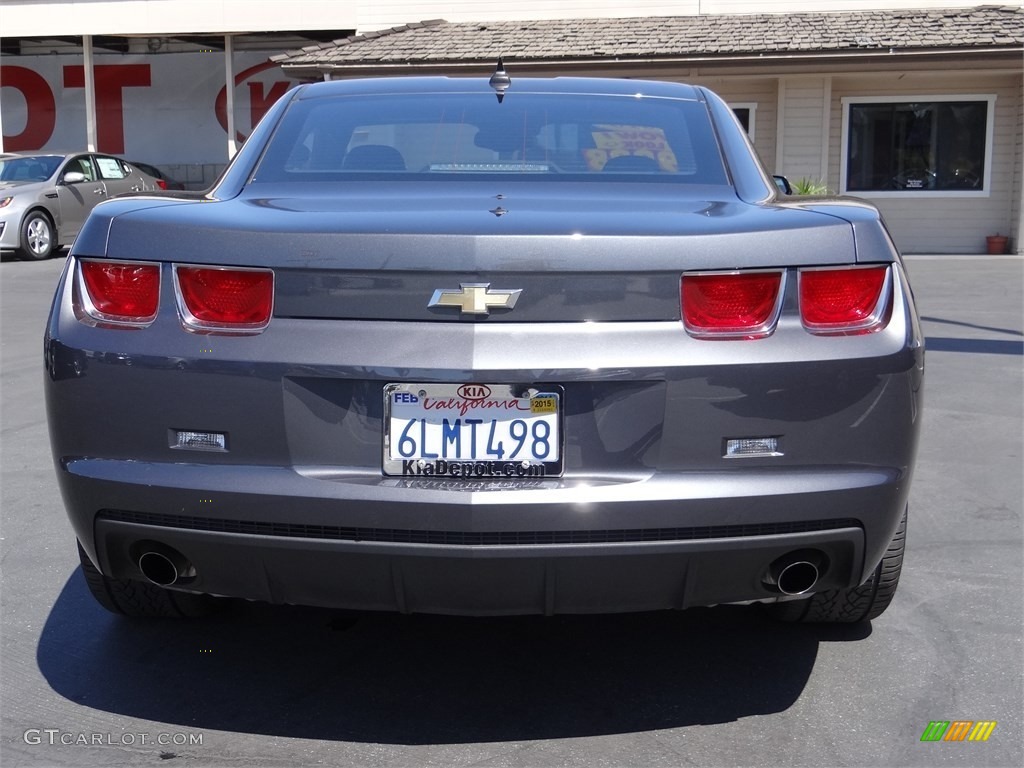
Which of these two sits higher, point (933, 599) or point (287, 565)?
point (287, 565)

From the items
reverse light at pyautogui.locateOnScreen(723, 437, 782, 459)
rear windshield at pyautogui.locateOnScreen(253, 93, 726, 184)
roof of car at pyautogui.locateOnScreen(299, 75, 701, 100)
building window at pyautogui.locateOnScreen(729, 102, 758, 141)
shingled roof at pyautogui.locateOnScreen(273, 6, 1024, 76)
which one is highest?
shingled roof at pyautogui.locateOnScreen(273, 6, 1024, 76)

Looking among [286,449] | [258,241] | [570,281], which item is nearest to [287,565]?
[286,449]

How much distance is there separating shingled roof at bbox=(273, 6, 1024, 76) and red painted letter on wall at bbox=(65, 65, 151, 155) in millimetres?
9694

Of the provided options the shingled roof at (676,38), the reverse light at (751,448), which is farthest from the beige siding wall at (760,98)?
the reverse light at (751,448)

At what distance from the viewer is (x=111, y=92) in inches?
1078

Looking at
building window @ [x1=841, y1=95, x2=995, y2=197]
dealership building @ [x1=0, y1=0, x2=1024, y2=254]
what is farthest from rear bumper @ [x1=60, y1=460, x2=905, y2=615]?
building window @ [x1=841, y1=95, x2=995, y2=197]

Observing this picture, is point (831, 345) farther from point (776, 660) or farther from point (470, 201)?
point (776, 660)

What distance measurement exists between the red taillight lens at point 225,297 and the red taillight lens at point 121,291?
8 cm

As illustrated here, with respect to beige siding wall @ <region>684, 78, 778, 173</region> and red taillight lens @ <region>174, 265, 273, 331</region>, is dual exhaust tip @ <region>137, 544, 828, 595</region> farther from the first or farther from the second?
beige siding wall @ <region>684, 78, 778, 173</region>

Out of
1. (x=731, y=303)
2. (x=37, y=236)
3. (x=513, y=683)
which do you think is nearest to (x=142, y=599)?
(x=513, y=683)

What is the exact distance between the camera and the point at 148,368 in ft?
8.65

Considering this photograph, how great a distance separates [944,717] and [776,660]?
19.8 inches

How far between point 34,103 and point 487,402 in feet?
92.9

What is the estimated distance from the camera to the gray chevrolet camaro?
2525mm
